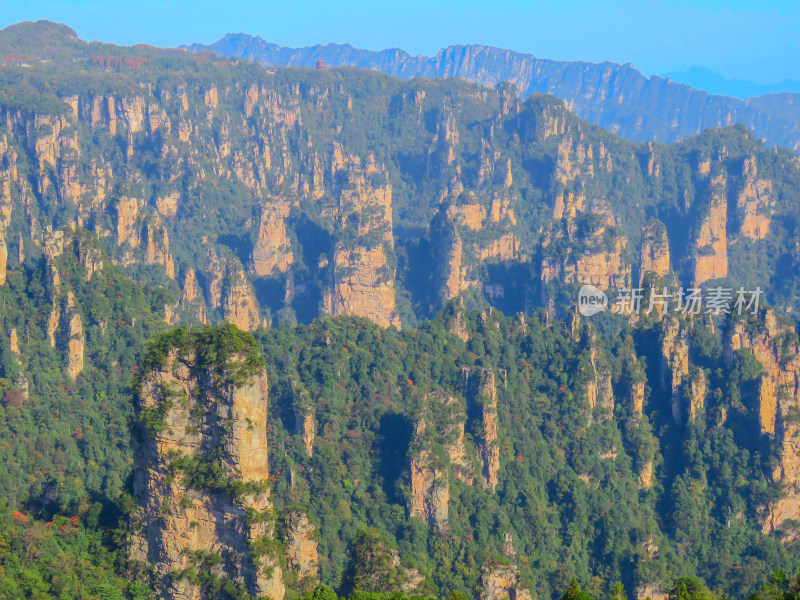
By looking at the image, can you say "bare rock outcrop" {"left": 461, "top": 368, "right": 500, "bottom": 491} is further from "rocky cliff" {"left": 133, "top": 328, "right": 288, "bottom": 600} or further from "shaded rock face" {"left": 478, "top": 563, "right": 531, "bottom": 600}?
"rocky cliff" {"left": 133, "top": 328, "right": 288, "bottom": 600}

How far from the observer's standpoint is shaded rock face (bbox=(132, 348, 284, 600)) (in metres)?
37.8

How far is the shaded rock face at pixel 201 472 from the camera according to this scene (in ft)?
124

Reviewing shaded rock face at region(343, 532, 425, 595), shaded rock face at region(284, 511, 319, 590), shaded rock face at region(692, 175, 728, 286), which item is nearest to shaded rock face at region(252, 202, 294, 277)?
shaded rock face at region(692, 175, 728, 286)

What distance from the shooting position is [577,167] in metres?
135

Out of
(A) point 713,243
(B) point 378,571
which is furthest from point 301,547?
(A) point 713,243

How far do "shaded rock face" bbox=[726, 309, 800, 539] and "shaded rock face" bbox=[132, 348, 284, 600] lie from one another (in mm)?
28158

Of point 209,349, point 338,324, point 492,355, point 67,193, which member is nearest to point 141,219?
point 67,193

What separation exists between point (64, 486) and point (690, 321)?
34711 mm

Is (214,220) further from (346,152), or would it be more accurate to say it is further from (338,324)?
(338,324)
